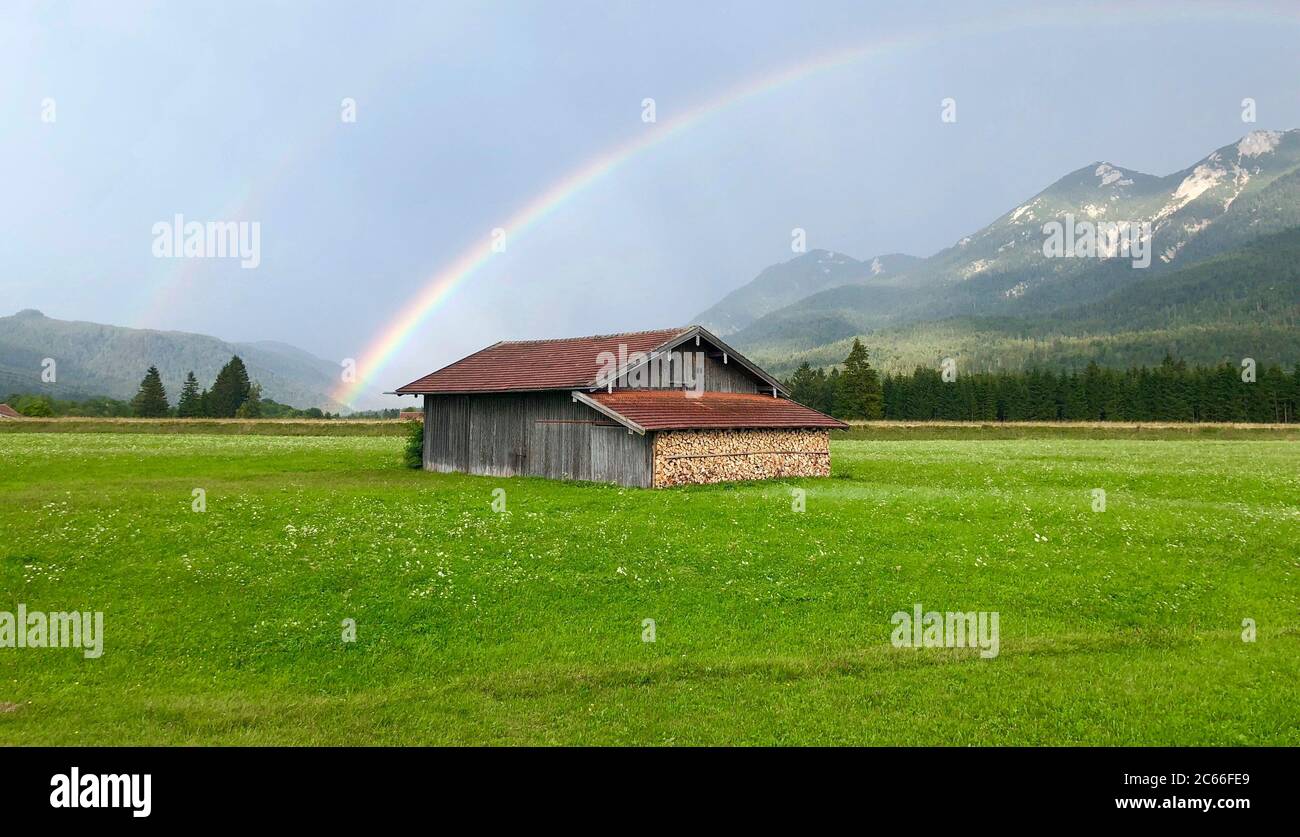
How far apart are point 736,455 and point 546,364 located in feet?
40.7

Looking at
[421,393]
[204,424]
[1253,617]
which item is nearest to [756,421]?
[421,393]

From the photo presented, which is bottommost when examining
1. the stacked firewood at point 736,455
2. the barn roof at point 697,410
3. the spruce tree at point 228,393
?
the stacked firewood at point 736,455

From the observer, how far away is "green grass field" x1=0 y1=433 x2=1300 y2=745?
430 inches

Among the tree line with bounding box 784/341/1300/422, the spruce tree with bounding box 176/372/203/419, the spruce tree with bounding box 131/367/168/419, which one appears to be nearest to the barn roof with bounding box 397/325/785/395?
the tree line with bounding box 784/341/1300/422

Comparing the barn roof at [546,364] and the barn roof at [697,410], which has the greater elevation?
the barn roof at [546,364]

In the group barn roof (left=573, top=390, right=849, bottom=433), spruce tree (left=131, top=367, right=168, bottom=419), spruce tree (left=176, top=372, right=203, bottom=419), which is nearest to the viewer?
barn roof (left=573, top=390, right=849, bottom=433)

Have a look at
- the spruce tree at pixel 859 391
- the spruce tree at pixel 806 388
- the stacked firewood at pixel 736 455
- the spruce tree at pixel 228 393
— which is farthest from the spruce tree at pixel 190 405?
the stacked firewood at pixel 736 455

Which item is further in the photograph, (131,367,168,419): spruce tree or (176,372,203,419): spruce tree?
(176,372,203,419): spruce tree

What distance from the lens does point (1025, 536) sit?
75.2 ft

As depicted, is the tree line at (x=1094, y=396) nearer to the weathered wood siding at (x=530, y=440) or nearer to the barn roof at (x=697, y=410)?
the barn roof at (x=697, y=410)

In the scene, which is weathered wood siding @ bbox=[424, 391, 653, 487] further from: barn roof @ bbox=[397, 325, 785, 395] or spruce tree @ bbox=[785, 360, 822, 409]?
spruce tree @ bbox=[785, 360, 822, 409]

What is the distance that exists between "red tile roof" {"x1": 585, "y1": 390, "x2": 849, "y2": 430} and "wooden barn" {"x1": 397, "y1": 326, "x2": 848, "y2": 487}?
9 cm

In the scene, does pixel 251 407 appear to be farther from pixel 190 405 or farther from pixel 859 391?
pixel 859 391

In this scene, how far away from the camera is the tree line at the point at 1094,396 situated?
128000 mm
